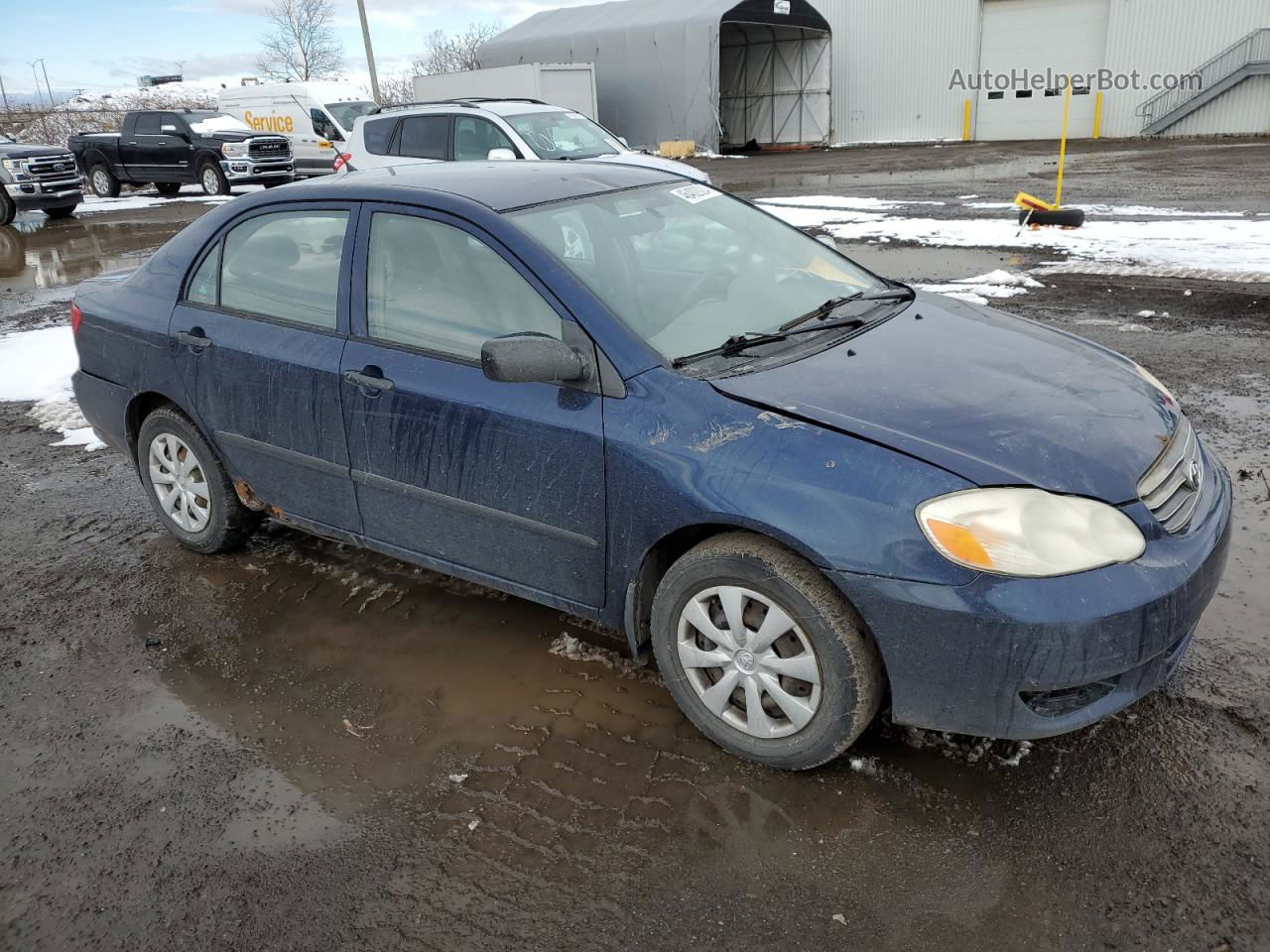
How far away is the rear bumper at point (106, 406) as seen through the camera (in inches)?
174

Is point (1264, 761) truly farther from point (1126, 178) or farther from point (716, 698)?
point (1126, 178)

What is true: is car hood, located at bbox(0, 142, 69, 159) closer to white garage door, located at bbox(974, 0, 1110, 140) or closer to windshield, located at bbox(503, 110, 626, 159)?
windshield, located at bbox(503, 110, 626, 159)

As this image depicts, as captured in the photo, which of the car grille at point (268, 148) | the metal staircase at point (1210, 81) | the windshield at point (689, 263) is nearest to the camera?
the windshield at point (689, 263)

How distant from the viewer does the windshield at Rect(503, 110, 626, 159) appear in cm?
1230

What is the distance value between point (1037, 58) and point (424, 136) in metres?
23.9

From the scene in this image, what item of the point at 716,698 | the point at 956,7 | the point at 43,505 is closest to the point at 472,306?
the point at 716,698

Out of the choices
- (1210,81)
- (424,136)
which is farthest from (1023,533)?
(1210,81)

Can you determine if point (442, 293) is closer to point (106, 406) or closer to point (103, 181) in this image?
point (106, 406)

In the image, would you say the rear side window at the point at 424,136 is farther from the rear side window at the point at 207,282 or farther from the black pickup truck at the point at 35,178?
the black pickup truck at the point at 35,178

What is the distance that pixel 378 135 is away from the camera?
43.5 feet

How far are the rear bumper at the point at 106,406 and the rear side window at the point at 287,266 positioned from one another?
86 centimetres

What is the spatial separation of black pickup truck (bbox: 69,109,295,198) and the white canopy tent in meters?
12.7

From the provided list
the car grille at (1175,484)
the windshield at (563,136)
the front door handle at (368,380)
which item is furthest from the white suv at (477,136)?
the car grille at (1175,484)

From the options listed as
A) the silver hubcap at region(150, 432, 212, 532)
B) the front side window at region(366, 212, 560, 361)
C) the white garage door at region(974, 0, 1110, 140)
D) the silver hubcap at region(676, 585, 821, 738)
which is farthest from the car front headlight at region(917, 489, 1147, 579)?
the white garage door at region(974, 0, 1110, 140)
